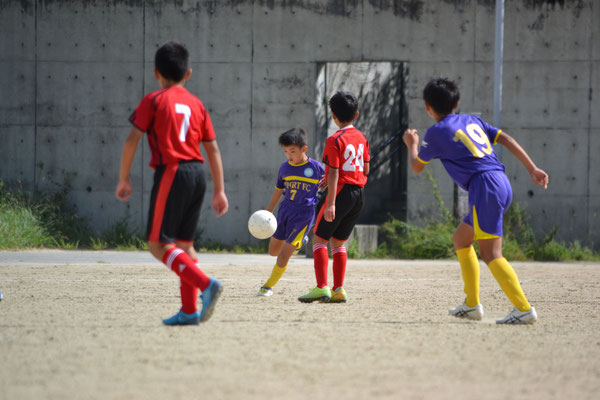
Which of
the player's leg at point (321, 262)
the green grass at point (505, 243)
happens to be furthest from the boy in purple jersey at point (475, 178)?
the green grass at point (505, 243)

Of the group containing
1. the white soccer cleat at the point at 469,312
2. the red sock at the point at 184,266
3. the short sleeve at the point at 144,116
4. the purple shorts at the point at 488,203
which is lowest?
the white soccer cleat at the point at 469,312

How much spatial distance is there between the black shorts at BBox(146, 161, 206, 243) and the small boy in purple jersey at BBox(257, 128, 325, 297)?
6.86ft

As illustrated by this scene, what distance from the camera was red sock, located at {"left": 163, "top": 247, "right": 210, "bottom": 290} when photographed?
4.63m

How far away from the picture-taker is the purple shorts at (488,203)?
16.5ft

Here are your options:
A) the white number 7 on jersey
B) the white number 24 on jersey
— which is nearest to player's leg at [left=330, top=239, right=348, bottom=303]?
the white number 24 on jersey

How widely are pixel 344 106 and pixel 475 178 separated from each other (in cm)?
175

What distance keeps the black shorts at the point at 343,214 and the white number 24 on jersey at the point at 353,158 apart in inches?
7.1

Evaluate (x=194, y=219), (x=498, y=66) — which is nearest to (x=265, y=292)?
(x=194, y=219)

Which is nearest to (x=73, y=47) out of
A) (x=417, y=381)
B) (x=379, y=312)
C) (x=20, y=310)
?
(x=20, y=310)

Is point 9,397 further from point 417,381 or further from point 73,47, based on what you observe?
point 73,47

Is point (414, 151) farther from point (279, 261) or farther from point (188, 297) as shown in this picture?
point (279, 261)

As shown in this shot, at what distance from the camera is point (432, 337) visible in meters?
4.56

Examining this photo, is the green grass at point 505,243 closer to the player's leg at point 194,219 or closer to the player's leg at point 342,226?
the player's leg at point 342,226

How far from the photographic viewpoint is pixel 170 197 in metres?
4.61
